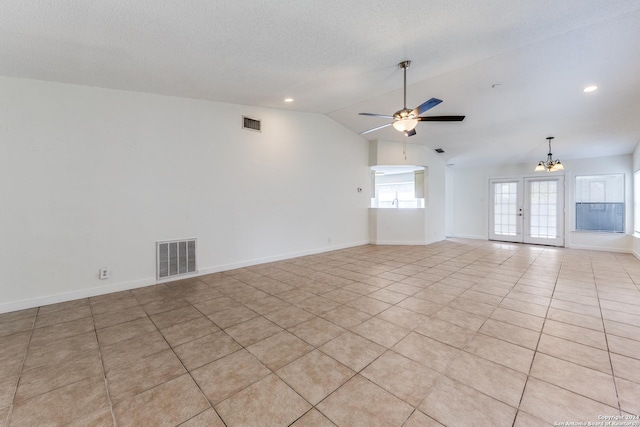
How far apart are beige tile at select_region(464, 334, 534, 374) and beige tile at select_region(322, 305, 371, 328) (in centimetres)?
→ 93

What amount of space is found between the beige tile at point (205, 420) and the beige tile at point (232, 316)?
1.06 metres

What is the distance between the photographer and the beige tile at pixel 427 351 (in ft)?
6.19

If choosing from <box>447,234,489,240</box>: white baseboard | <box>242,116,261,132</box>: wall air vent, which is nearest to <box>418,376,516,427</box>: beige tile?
<box>242,116,261,132</box>: wall air vent

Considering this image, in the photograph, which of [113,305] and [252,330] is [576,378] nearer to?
[252,330]

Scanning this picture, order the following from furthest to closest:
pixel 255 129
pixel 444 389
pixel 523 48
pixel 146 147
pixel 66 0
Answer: pixel 255 129
pixel 146 147
pixel 523 48
pixel 66 0
pixel 444 389

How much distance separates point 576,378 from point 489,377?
0.57 meters

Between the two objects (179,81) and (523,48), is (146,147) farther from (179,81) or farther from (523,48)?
(523,48)

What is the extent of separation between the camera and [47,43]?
7.89 ft

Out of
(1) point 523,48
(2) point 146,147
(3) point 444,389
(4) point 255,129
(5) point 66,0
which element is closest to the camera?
(3) point 444,389

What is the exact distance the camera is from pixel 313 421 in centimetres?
138

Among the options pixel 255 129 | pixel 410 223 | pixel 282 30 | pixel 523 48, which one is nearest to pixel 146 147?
pixel 255 129

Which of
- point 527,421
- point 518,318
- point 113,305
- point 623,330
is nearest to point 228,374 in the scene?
point 527,421

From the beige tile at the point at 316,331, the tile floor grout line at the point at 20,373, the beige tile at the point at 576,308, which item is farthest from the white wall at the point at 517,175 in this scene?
the tile floor grout line at the point at 20,373

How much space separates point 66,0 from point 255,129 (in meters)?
2.88
